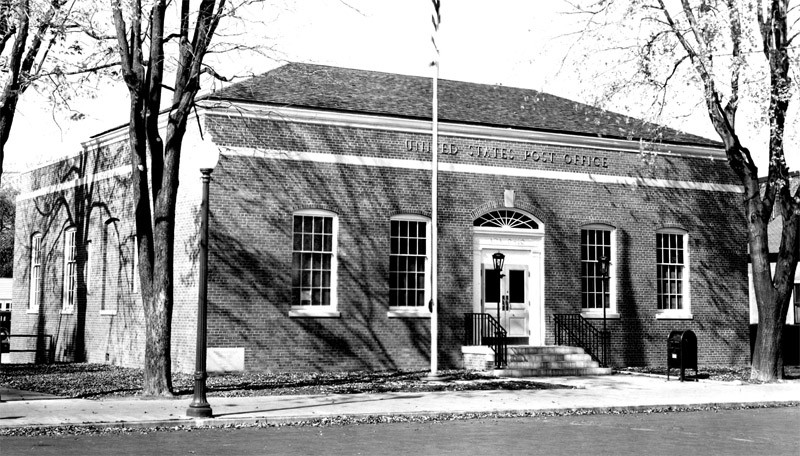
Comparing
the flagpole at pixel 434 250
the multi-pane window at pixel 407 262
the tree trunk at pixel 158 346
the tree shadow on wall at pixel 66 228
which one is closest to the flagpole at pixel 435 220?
the flagpole at pixel 434 250

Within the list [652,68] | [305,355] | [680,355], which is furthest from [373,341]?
[652,68]

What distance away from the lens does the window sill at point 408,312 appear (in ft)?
Result: 82.7

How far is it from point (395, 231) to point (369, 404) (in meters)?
8.92

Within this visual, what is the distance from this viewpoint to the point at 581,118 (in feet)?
97.7

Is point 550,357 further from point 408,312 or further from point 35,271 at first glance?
point 35,271

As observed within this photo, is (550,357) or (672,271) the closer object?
(550,357)

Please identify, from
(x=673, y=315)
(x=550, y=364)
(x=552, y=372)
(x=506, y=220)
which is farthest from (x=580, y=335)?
(x=506, y=220)

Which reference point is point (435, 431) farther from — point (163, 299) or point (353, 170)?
point (353, 170)

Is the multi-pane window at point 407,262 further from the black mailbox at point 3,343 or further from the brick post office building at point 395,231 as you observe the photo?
the black mailbox at point 3,343

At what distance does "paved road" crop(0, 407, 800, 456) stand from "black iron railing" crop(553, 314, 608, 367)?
430 inches

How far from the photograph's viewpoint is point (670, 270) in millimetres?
29156

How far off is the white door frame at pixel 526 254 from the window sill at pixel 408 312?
1742mm

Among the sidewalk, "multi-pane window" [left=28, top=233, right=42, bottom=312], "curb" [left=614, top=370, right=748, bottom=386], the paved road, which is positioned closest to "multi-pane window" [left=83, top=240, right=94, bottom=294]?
"multi-pane window" [left=28, top=233, right=42, bottom=312]

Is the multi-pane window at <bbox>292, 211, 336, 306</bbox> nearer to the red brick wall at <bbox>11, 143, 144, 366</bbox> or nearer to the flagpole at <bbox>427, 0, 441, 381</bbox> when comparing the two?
the flagpole at <bbox>427, 0, 441, 381</bbox>
